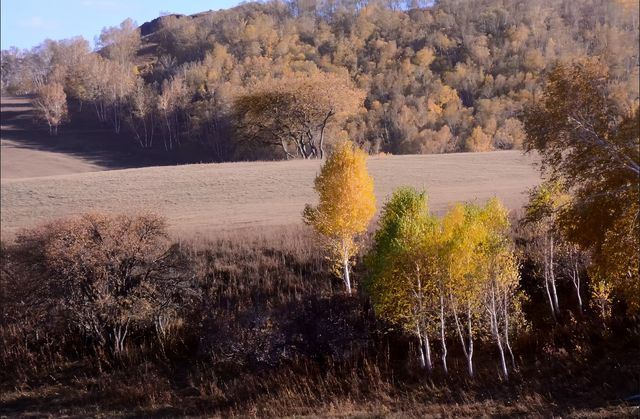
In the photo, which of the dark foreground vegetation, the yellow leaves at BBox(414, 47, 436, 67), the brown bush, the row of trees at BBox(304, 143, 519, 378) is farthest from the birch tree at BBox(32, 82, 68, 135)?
the row of trees at BBox(304, 143, 519, 378)

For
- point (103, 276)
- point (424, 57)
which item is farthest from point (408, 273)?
point (424, 57)

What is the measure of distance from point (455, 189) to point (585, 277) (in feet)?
46.4

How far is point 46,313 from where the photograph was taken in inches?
725

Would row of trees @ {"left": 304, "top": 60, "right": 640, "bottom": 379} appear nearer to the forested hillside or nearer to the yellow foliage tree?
the yellow foliage tree

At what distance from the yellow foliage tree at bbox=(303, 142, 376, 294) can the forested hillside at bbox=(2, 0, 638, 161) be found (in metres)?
32.0

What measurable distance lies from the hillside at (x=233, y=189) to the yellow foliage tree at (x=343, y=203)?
6970mm

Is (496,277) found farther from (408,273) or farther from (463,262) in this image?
(408,273)

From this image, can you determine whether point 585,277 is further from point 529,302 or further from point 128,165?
point 128,165

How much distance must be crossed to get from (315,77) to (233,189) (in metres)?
Answer: 21.3

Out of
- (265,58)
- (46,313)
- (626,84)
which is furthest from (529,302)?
(265,58)

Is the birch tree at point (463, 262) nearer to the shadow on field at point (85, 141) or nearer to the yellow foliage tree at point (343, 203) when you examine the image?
the yellow foliage tree at point (343, 203)

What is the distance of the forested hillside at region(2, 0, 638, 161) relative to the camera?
5550cm

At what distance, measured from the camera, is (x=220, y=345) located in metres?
17.5

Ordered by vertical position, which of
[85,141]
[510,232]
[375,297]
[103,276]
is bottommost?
[375,297]
